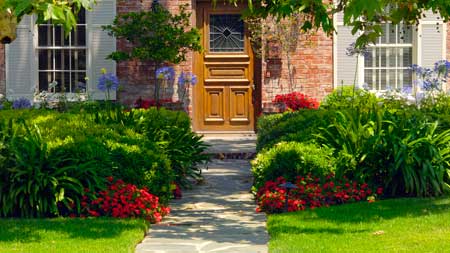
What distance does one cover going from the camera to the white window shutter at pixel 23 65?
17250 mm

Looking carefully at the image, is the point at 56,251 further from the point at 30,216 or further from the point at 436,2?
the point at 436,2

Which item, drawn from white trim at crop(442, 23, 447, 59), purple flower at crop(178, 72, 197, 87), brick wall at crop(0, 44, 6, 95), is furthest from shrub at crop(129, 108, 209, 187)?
→ white trim at crop(442, 23, 447, 59)

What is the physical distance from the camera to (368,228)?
27.6ft

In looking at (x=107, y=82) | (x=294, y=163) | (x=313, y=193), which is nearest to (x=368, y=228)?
(x=313, y=193)

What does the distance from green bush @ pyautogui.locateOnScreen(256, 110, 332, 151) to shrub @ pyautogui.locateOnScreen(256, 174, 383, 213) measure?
0.95 m

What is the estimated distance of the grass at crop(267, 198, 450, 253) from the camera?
24.8 ft

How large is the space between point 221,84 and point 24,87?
11.9ft

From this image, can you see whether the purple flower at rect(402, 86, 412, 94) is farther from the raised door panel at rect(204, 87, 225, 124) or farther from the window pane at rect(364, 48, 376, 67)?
the raised door panel at rect(204, 87, 225, 124)

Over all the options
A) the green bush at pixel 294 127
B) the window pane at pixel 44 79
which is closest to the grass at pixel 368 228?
the green bush at pixel 294 127

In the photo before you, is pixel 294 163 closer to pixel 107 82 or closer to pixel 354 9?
pixel 354 9

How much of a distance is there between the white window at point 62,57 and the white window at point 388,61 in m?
5.22

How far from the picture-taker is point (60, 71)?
1739 centimetres

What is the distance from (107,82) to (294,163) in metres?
6.24

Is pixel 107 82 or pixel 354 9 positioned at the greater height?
pixel 354 9
